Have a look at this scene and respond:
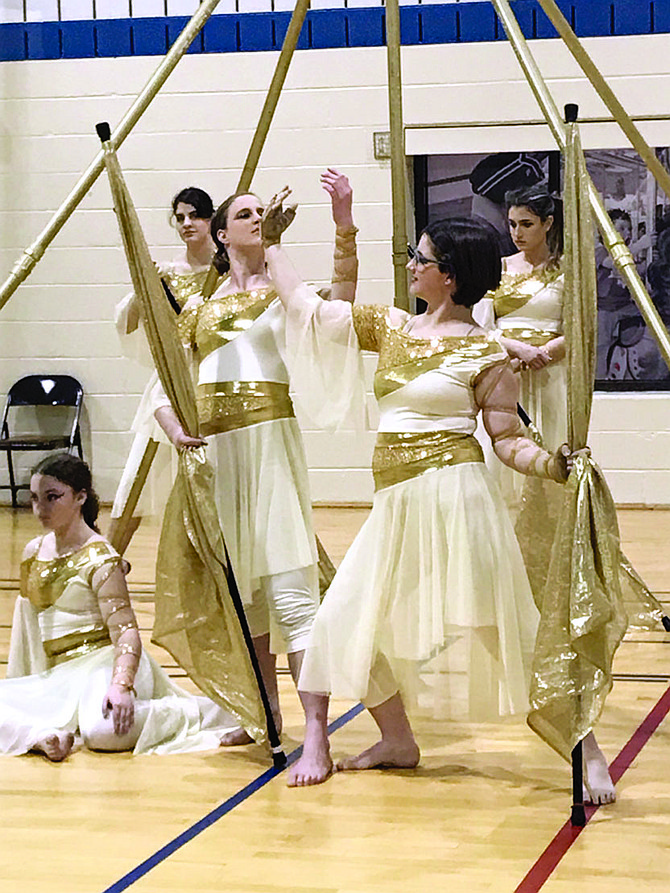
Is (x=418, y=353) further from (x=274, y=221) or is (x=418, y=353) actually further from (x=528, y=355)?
(x=528, y=355)

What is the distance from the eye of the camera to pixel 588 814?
2986 millimetres

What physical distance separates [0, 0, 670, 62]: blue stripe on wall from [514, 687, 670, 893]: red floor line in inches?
173

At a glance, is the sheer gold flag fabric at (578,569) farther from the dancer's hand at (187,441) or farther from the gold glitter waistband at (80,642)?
the gold glitter waistband at (80,642)

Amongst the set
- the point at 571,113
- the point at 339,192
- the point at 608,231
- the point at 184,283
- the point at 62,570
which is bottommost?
the point at 62,570

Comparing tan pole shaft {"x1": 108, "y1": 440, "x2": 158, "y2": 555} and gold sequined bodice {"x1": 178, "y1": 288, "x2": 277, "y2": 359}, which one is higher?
gold sequined bodice {"x1": 178, "y1": 288, "x2": 277, "y2": 359}

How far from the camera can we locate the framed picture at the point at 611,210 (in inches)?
296

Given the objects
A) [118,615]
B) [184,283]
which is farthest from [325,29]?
[118,615]

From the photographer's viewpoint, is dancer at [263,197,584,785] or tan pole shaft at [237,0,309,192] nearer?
dancer at [263,197,584,785]

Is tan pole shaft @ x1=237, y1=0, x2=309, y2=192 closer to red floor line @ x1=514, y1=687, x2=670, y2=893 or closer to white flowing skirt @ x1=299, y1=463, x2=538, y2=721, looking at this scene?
white flowing skirt @ x1=299, y1=463, x2=538, y2=721

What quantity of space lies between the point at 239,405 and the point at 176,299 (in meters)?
0.95

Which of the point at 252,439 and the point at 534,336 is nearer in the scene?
the point at 252,439

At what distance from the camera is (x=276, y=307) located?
3.61 m


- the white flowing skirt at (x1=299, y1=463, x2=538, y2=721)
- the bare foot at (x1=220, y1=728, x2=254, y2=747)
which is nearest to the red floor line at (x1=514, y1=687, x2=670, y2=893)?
the white flowing skirt at (x1=299, y1=463, x2=538, y2=721)

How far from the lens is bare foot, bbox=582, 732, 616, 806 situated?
10.0 ft
